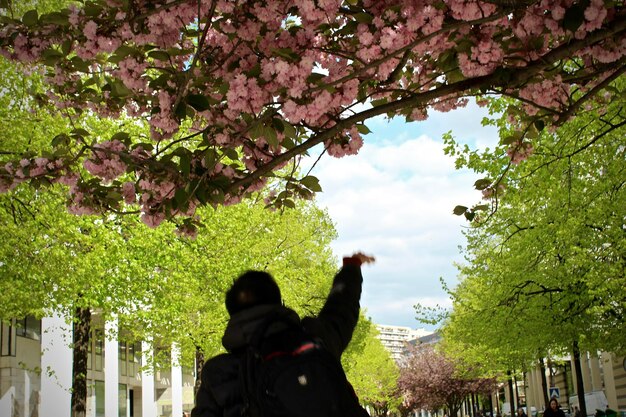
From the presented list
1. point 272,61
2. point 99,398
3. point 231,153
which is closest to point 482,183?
point 231,153

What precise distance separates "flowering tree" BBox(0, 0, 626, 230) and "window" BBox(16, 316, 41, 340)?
67.6 feet

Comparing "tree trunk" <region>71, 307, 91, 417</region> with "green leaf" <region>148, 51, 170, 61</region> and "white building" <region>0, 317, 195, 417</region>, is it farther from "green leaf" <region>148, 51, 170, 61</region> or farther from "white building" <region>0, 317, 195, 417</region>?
"green leaf" <region>148, 51, 170, 61</region>

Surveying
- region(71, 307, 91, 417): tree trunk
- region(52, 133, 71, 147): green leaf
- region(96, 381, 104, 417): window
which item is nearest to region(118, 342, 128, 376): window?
region(96, 381, 104, 417): window

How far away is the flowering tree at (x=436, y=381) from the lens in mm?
64312

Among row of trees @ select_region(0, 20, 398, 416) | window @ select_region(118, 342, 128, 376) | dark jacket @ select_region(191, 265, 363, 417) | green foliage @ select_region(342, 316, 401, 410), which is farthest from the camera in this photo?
window @ select_region(118, 342, 128, 376)

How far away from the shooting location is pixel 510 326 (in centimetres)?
2148

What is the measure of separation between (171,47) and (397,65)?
1.75m

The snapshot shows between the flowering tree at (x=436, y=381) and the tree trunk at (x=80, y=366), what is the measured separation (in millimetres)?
44917

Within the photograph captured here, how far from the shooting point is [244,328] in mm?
2961

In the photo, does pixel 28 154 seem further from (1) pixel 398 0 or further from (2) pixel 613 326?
(2) pixel 613 326

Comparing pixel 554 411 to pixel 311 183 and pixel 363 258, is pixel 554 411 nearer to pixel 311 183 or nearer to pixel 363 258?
pixel 311 183

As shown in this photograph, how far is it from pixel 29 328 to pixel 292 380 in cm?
2520

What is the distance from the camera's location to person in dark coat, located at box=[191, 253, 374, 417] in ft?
9.56

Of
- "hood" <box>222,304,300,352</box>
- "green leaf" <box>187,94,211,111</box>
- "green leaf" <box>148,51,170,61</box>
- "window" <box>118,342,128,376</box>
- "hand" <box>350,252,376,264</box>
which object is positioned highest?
"green leaf" <box>148,51,170,61</box>
